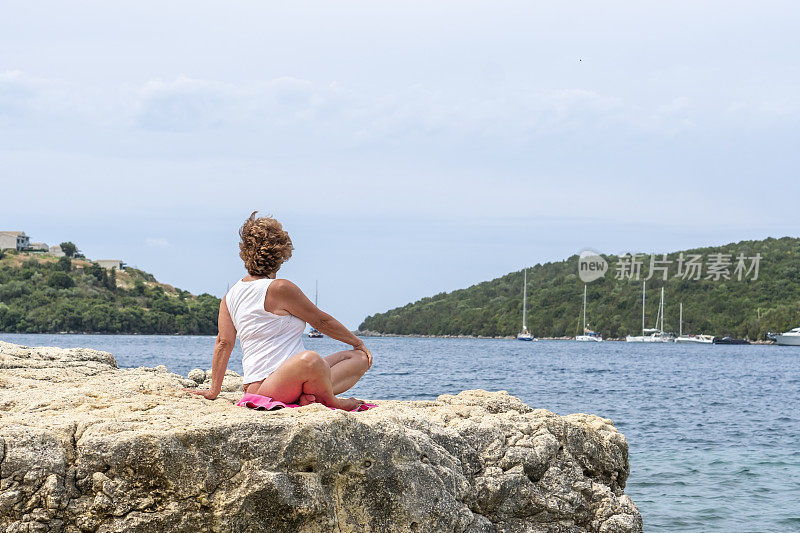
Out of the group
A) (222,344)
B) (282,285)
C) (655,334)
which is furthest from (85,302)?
(282,285)

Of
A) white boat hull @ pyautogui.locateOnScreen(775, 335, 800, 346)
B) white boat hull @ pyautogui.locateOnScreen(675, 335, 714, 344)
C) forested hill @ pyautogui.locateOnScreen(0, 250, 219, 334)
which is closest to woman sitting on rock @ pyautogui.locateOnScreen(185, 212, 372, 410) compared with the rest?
white boat hull @ pyautogui.locateOnScreen(775, 335, 800, 346)

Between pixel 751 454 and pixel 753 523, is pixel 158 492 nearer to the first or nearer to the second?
pixel 753 523

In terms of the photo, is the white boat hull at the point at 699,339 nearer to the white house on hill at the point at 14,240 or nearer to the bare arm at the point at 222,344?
the bare arm at the point at 222,344

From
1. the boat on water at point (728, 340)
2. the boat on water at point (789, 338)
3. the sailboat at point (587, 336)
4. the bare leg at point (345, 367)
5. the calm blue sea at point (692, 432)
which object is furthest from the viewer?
the sailboat at point (587, 336)

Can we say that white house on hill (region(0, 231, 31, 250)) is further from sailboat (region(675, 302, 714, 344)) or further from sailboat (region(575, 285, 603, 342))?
sailboat (region(675, 302, 714, 344))

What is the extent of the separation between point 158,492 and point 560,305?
117 meters

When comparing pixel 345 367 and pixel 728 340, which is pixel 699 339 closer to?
pixel 728 340

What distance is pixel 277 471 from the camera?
14.4 ft

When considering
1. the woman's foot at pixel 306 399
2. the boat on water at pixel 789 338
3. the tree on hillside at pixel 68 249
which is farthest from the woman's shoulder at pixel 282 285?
the tree on hillside at pixel 68 249

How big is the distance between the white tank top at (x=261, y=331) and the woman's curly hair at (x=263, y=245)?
0.11m

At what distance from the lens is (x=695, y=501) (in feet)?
35.8

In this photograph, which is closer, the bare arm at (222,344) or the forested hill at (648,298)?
the bare arm at (222,344)

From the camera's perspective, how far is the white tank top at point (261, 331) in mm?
5277

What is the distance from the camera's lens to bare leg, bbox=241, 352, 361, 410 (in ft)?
16.5
